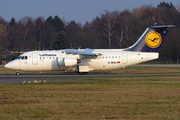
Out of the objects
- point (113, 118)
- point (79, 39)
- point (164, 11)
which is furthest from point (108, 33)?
point (113, 118)

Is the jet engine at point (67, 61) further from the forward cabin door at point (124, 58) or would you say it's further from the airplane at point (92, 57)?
the forward cabin door at point (124, 58)

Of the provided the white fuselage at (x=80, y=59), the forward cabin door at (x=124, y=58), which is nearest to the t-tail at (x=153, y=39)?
the white fuselage at (x=80, y=59)

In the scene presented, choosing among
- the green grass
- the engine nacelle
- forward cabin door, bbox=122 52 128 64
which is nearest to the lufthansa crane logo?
forward cabin door, bbox=122 52 128 64

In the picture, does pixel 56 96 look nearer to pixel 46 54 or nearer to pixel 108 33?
pixel 46 54

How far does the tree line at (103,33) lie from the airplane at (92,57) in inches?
1318

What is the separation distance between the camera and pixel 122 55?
3388cm

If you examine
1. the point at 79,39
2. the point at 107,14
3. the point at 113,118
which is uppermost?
the point at 107,14

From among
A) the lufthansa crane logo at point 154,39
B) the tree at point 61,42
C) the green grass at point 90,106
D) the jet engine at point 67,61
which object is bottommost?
the green grass at point 90,106

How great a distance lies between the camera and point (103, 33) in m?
77.6

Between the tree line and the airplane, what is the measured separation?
110 ft

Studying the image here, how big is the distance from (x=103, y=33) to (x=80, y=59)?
45017 mm

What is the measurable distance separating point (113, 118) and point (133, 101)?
13.4ft

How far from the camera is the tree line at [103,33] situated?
69688 millimetres

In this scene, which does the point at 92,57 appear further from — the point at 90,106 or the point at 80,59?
the point at 90,106
